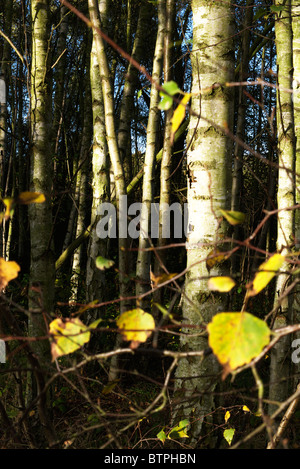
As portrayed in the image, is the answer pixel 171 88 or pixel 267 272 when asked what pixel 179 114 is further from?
pixel 267 272

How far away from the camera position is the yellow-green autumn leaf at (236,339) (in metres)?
0.86

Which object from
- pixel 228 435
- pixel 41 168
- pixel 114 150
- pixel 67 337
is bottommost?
pixel 228 435

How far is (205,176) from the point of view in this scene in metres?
2.04

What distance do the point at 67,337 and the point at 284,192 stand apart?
6.37 ft

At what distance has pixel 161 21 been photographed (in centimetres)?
418

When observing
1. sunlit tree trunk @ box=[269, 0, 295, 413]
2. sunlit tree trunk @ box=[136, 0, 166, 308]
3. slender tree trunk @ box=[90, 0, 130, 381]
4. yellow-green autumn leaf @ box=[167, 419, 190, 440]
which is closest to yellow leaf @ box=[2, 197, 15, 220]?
sunlit tree trunk @ box=[269, 0, 295, 413]

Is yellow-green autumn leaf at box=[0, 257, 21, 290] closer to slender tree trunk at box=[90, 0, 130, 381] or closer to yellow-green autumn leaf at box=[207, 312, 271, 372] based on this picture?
yellow-green autumn leaf at box=[207, 312, 271, 372]

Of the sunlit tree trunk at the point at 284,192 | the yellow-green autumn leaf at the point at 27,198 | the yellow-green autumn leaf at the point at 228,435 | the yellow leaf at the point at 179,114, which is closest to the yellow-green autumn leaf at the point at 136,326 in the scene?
the yellow-green autumn leaf at the point at 27,198

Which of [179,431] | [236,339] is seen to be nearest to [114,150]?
[179,431]

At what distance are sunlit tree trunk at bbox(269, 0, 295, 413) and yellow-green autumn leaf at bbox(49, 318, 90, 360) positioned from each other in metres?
0.78

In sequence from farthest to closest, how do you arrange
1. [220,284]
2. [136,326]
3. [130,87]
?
[130,87] < [136,326] < [220,284]

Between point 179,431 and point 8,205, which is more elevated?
point 8,205

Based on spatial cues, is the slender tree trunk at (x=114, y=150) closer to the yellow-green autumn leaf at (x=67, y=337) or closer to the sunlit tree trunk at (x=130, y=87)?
the sunlit tree trunk at (x=130, y=87)
